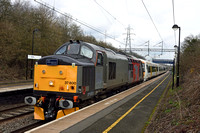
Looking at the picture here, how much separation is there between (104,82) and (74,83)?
309 cm

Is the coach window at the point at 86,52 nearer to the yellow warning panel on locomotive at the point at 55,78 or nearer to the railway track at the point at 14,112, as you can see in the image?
the yellow warning panel on locomotive at the point at 55,78

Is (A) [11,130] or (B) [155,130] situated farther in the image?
(A) [11,130]

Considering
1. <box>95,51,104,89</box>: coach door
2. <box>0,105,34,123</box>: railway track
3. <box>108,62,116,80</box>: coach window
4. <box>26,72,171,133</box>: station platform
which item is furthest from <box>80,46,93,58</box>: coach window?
<box>0,105,34,123</box>: railway track

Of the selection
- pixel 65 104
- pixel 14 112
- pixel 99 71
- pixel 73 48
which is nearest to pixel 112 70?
pixel 99 71

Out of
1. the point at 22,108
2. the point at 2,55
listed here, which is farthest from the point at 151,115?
the point at 2,55

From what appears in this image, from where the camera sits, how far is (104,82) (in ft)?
33.4

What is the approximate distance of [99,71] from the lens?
940 cm

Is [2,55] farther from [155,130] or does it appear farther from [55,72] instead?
[155,130]

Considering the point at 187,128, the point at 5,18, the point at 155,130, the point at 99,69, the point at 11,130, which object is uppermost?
the point at 5,18

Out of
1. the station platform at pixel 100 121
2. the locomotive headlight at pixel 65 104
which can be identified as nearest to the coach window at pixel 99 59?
the station platform at pixel 100 121

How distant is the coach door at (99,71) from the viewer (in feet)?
30.0

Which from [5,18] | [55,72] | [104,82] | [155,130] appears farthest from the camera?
[5,18]

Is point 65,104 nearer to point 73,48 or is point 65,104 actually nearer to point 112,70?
point 73,48

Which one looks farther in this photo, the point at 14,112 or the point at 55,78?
the point at 14,112
